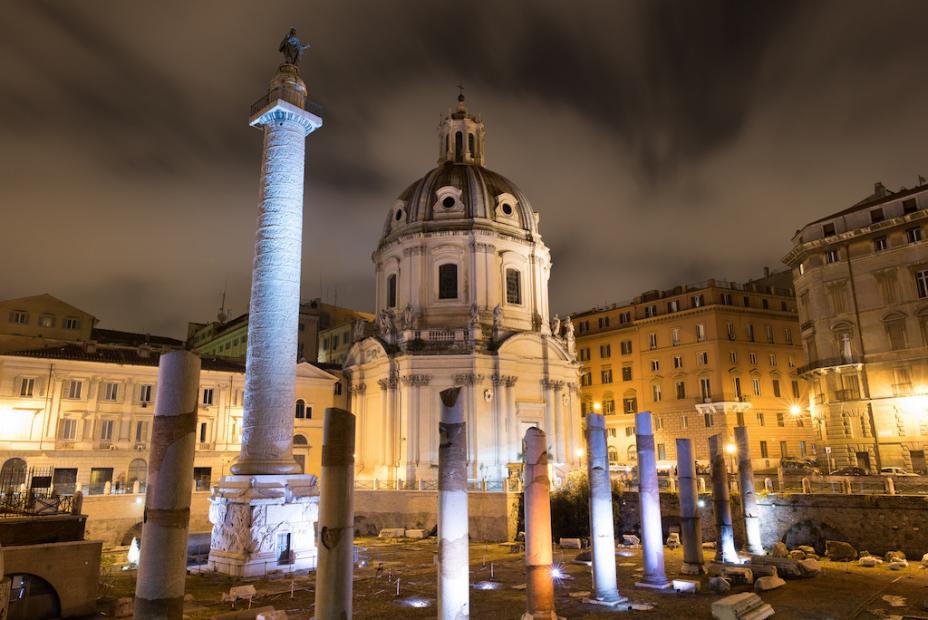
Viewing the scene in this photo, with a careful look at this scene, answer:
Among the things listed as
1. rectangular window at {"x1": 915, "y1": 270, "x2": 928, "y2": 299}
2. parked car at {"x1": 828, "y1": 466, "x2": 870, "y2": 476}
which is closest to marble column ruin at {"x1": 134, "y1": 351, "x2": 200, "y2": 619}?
parked car at {"x1": 828, "y1": 466, "x2": 870, "y2": 476}

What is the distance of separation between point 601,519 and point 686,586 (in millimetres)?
3267

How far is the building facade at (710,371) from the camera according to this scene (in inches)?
1809

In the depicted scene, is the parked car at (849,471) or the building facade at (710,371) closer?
the parked car at (849,471)

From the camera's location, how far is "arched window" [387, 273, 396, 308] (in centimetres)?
4231

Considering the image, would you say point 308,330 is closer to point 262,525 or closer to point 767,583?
point 262,525

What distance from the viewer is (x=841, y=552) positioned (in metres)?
23.6

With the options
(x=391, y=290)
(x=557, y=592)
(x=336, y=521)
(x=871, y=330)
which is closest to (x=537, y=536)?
(x=336, y=521)

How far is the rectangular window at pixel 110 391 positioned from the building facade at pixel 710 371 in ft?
96.0

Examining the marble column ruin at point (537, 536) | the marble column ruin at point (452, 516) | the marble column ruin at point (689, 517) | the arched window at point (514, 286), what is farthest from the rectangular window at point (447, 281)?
the marble column ruin at point (452, 516)

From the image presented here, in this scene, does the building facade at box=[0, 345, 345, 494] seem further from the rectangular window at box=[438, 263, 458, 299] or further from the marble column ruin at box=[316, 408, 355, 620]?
the marble column ruin at box=[316, 408, 355, 620]

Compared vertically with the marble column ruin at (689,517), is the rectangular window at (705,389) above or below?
above

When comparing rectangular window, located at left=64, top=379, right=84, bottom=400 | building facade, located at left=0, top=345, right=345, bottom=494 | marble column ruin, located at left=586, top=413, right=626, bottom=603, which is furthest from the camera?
rectangular window, located at left=64, top=379, right=84, bottom=400

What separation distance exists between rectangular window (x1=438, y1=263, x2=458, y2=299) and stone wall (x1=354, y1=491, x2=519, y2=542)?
41.5ft

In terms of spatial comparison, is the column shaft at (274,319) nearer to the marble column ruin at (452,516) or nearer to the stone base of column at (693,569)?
the marble column ruin at (452,516)
